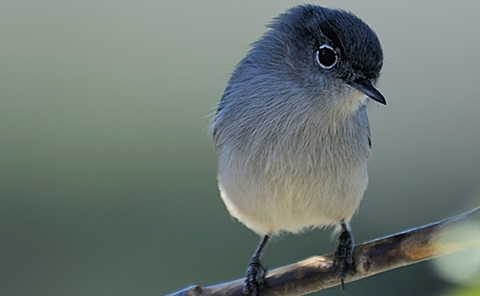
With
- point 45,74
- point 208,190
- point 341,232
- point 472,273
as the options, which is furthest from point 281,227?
point 45,74

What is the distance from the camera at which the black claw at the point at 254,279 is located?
5.43 ft

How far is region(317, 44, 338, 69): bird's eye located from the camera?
62.9 inches

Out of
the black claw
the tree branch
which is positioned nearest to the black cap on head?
the tree branch

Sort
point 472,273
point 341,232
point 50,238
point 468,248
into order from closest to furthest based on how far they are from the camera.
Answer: point 472,273, point 468,248, point 341,232, point 50,238

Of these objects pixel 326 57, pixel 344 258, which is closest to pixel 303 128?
pixel 326 57

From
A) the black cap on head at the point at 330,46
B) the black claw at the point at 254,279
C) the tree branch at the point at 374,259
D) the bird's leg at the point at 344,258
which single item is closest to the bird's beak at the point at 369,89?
the black cap on head at the point at 330,46

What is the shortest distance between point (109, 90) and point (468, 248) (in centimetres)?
191

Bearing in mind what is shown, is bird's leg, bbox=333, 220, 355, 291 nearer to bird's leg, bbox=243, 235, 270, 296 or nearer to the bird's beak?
bird's leg, bbox=243, 235, 270, 296

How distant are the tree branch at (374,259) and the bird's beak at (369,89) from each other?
12.3 inches

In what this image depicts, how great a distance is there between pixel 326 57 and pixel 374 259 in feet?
1.75

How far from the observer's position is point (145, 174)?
8.89 ft

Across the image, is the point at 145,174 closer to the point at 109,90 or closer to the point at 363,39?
the point at 109,90

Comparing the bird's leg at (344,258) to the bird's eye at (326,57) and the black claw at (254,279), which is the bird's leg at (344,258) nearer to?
the black claw at (254,279)

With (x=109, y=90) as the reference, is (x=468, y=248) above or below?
below
